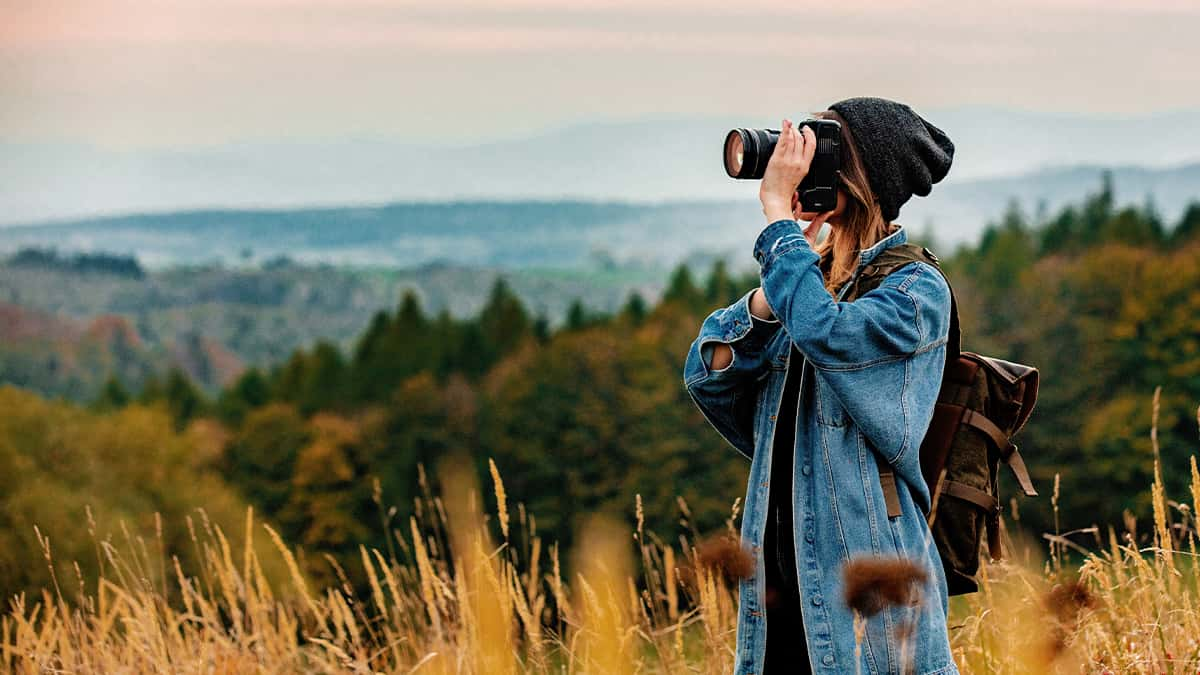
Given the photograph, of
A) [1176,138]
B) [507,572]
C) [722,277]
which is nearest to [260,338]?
[722,277]

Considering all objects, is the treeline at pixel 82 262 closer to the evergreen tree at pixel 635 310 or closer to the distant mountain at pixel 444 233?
the distant mountain at pixel 444 233

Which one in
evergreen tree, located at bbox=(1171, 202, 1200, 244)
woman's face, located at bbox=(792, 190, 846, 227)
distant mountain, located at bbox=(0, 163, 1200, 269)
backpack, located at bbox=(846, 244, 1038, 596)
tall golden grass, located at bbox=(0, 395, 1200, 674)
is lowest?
distant mountain, located at bbox=(0, 163, 1200, 269)

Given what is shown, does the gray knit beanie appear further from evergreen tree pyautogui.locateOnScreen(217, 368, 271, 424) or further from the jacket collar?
evergreen tree pyautogui.locateOnScreen(217, 368, 271, 424)

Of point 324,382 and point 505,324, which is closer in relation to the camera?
point 324,382

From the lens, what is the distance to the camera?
265cm

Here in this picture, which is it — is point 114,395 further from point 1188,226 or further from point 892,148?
point 892,148

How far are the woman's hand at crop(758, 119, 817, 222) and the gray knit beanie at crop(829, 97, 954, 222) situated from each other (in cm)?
10

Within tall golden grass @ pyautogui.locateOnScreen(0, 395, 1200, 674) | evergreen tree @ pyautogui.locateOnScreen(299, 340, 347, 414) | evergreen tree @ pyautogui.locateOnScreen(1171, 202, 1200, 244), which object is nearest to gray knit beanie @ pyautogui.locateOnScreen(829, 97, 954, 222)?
tall golden grass @ pyautogui.locateOnScreen(0, 395, 1200, 674)

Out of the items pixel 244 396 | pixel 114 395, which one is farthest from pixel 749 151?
pixel 114 395

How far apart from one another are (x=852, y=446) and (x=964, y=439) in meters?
0.22

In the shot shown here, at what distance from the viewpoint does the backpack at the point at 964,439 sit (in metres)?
2.62

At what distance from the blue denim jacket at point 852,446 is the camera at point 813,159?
0.12m

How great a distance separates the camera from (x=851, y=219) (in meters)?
2.73

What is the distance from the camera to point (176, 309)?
124 m
